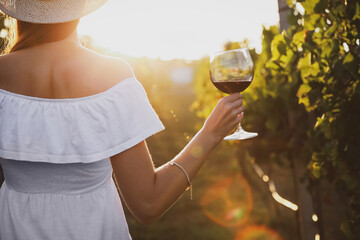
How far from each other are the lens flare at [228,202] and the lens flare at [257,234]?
359mm

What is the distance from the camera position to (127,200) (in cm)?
126

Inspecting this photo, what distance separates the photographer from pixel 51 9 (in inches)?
50.1

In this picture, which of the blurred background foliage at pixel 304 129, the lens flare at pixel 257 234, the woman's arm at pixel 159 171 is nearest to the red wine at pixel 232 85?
the blurred background foliage at pixel 304 129

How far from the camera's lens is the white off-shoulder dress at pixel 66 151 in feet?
4.04

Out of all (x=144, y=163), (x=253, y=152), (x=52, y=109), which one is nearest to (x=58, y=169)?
(x=52, y=109)

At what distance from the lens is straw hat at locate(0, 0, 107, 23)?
1.27 metres

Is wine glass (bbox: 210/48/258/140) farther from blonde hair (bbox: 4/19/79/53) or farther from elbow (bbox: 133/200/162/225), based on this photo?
blonde hair (bbox: 4/19/79/53)

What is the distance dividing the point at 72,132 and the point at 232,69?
0.89 meters

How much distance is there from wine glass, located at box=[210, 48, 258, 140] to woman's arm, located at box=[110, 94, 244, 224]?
0.41 metres

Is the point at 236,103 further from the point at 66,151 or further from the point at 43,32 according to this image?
the point at 43,32

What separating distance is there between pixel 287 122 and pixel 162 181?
274 centimetres

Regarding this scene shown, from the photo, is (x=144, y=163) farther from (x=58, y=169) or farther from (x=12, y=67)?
(x=12, y=67)

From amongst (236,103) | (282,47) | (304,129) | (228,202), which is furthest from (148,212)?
(228,202)

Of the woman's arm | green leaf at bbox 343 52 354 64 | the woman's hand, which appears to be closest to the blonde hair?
the woman's arm
